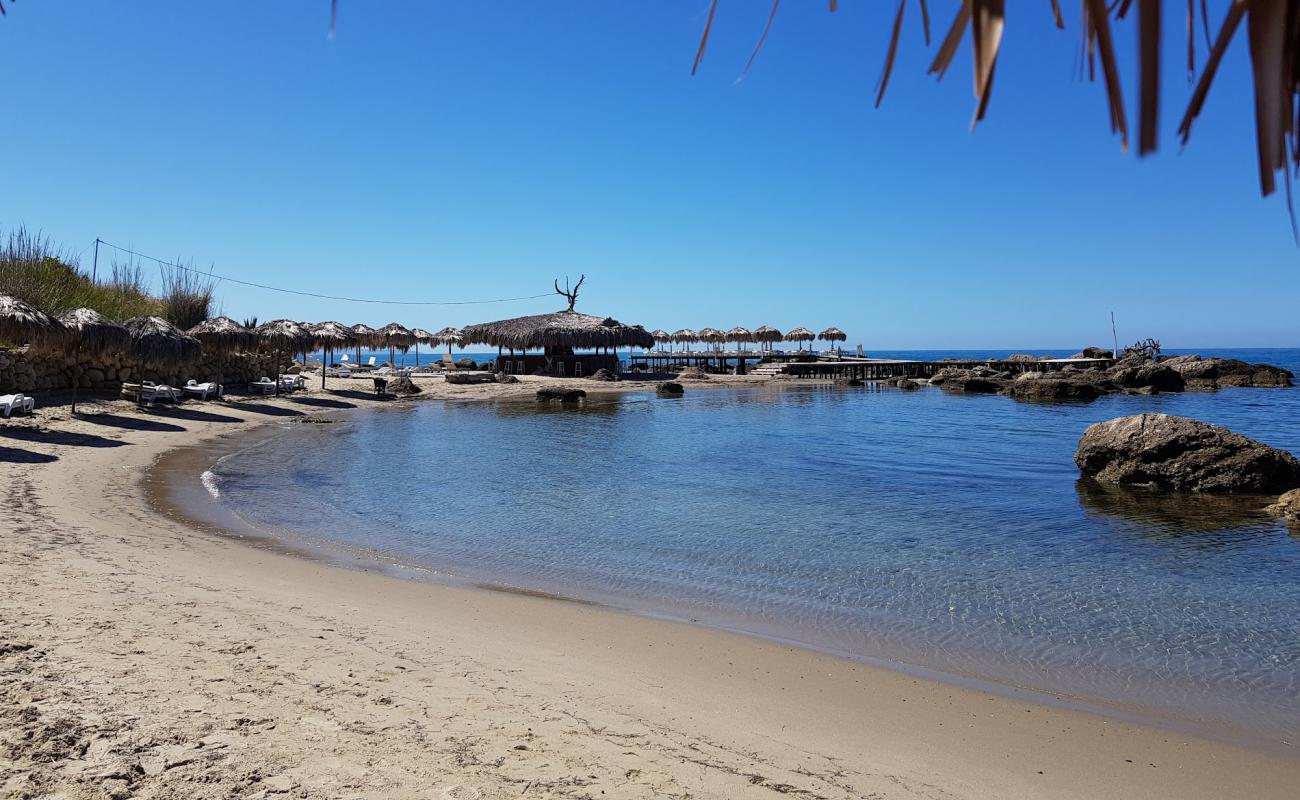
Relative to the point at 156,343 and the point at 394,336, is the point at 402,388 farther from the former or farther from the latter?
the point at 156,343

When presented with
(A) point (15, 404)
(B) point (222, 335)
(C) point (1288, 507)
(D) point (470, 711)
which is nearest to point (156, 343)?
(A) point (15, 404)

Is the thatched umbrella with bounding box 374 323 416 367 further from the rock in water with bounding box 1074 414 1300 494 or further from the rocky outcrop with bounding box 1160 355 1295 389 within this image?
the rocky outcrop with bounding box 1160 355 1295 389

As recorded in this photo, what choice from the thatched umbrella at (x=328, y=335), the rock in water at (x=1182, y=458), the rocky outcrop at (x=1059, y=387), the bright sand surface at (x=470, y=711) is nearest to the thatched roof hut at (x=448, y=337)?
the thatched umbrella at (x=328, y=335)

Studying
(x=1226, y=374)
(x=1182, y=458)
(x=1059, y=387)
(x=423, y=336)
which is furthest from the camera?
(x=423, y=336)

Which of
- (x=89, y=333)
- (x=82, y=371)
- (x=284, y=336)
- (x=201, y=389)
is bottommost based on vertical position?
(x=201, y=389)

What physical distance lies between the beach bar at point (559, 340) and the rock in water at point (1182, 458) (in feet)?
104

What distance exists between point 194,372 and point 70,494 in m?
18.0

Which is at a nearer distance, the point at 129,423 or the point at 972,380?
the point at 129,423

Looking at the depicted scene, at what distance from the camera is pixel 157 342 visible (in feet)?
63.9

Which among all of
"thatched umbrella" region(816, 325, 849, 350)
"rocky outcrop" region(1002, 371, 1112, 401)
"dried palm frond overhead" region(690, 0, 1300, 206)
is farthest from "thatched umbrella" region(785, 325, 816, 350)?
"dried palm frond overhead" region(690, 0, 1300, 206)

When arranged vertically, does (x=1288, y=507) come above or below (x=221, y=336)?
below

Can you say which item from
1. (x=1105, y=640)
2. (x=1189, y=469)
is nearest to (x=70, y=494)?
(x=1105, y=640)

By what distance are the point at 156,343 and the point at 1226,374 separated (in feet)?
166

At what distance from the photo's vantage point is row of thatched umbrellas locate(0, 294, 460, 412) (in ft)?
49.9
